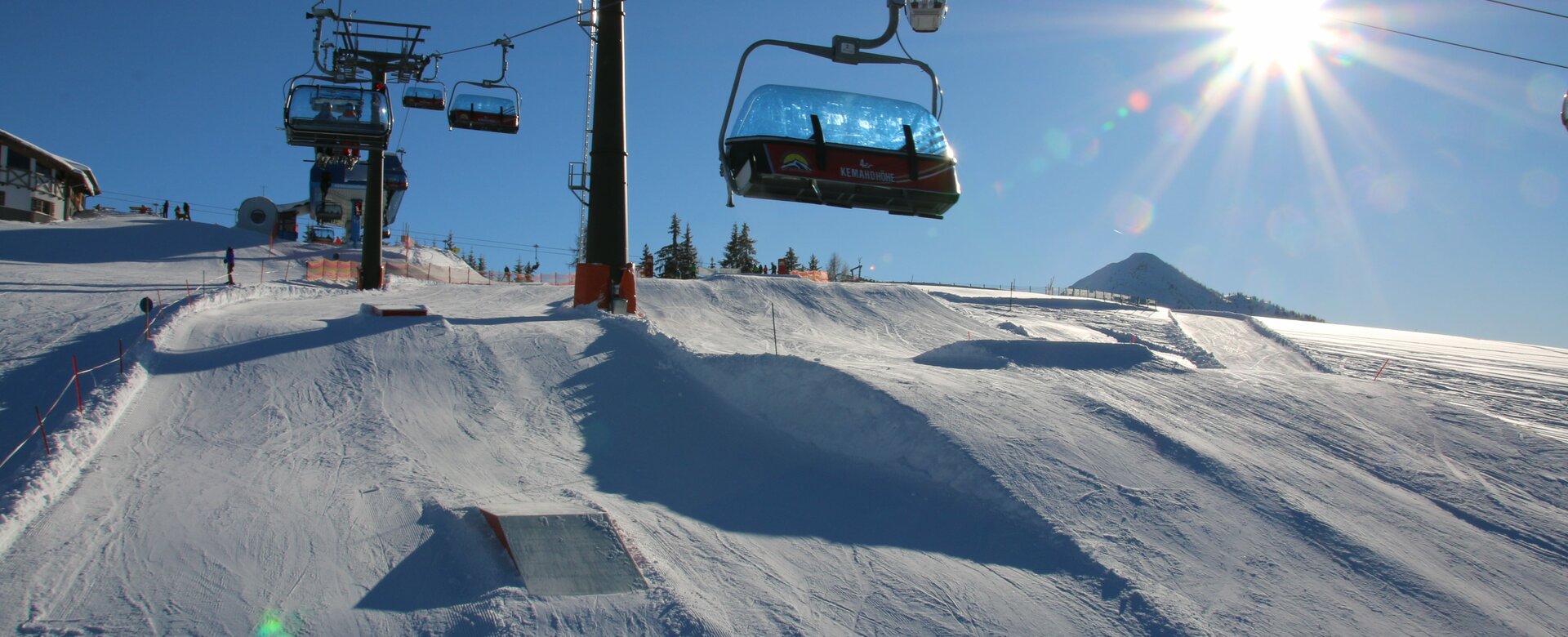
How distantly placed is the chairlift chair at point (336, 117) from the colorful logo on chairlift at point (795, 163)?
11895mm

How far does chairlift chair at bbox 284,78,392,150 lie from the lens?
17.1 metres

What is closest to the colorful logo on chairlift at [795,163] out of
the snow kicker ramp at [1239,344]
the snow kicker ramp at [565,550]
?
the snow kicker ramp at [565,550]

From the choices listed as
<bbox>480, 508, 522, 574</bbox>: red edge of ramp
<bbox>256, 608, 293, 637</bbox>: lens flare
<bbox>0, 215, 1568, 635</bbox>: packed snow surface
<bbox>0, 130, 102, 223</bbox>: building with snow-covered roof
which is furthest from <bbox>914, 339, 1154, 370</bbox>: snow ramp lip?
<bbox>0, 130, 102, 223</bbox>: building with snow-covered roof

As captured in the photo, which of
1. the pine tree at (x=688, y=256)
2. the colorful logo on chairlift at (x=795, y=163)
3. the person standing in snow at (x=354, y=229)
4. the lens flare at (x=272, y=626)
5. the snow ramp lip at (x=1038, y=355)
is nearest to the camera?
the lens flare at (x=272, y=626)

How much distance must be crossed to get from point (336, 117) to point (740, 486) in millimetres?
12239

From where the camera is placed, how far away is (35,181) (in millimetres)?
43562

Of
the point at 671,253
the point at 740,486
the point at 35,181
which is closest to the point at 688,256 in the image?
the point at 671,253

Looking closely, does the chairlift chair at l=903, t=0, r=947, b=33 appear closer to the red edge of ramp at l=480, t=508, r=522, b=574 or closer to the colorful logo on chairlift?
the colorful logo on chairlift

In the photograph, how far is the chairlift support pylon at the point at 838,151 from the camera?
9.31 m

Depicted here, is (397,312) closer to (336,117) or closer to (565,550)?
(336,117)

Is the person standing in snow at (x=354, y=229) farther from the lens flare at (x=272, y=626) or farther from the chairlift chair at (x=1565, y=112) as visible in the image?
the chairlift chair at (x=1565, y=112)

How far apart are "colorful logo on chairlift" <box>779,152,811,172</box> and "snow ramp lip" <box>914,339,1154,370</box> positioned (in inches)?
327

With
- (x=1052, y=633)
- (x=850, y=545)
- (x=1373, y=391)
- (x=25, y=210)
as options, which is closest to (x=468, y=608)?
(x=850, y=545)

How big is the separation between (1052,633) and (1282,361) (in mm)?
22325
